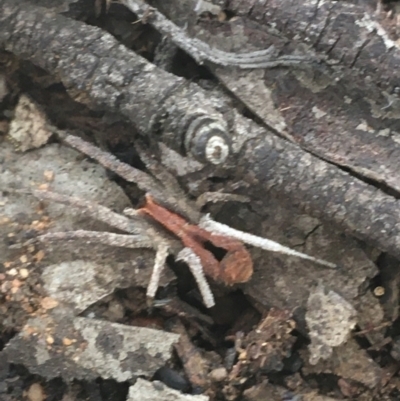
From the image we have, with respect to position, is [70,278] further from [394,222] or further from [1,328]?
[394,222]

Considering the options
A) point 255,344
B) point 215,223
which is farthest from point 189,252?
point 255,344

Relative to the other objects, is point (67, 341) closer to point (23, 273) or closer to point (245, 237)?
point (23, 273)

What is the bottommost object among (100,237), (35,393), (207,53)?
(35,393)

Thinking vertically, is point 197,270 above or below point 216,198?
below

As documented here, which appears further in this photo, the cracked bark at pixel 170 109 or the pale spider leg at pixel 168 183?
the pale spider leg at pixel 168 183

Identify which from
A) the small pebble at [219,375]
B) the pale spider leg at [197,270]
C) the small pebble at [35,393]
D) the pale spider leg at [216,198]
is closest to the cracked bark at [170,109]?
the pale spider leg at [216,198]

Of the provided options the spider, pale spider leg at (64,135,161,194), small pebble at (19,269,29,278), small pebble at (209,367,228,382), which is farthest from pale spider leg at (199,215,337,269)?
small pebble at (19,269,29,278)

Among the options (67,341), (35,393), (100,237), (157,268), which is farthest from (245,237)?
(35,393)

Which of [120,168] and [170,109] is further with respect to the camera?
[120,168]

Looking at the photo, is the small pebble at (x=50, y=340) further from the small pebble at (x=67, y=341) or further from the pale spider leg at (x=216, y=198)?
the pale spider leg at (x=216, y=198)
